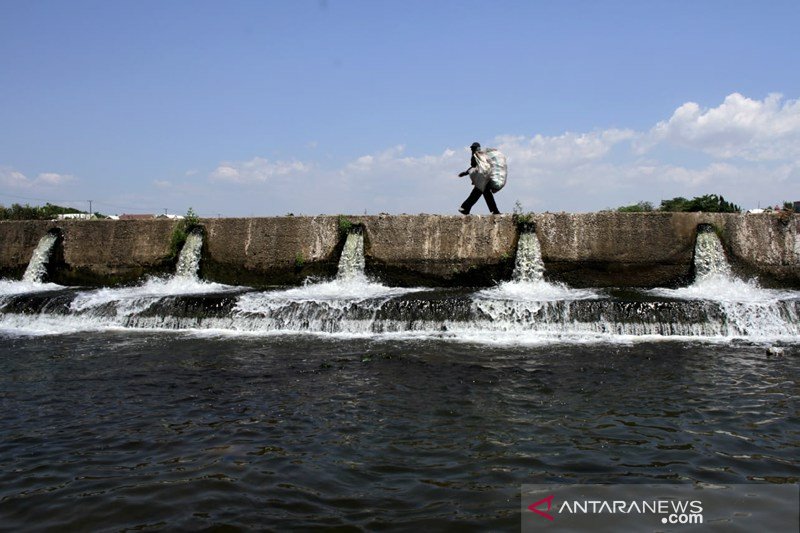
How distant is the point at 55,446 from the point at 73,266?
1307 centimetres

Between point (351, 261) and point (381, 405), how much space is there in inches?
323

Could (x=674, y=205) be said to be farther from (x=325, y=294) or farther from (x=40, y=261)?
(x=40, y=261)

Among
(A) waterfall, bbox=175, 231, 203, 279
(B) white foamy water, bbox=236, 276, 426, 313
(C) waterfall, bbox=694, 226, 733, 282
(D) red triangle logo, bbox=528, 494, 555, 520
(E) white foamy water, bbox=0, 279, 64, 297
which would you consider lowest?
(D) red triangle logo, bbox=528, 494, 555, 520

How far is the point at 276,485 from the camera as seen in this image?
14.3 feet

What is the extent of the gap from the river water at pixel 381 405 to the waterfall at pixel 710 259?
0.81 meters

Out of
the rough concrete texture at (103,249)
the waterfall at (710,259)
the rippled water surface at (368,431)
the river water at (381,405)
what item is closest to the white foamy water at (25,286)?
the rough concrete texture at (103,249)

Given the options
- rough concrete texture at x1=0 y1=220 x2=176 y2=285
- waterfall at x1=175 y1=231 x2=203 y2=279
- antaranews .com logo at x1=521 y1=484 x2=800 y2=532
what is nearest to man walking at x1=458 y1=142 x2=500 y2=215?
waterfall at x1=175 y1=231 x2=203 y2=279

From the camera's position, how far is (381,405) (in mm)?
6273

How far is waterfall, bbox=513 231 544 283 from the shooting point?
527 inches

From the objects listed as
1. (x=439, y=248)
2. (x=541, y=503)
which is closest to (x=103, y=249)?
(x=439, y=248)

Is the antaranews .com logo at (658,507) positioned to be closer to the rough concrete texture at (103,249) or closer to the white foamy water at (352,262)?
the white foamy water at (352,262)

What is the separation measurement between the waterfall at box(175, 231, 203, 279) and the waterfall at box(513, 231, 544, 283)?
8206 mm

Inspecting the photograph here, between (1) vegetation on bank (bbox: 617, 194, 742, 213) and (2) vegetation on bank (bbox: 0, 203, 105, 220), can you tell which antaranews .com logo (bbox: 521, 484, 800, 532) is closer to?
(1) vegetation on bank (bbox: 617, 194, 742, 213)

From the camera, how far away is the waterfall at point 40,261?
54.2ft
